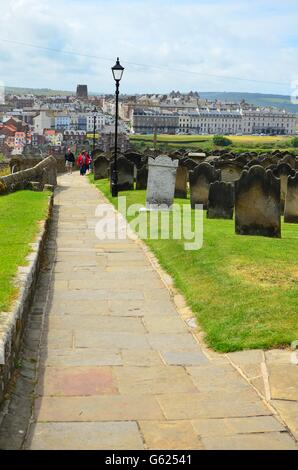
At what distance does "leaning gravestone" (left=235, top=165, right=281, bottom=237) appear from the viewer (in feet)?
42.2

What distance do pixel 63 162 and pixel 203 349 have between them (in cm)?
3624

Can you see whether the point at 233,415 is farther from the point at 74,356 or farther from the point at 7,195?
the point at 7,195

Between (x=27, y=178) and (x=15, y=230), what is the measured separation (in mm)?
11231

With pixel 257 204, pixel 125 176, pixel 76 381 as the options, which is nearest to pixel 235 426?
pixel 76 381

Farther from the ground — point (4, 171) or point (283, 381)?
point (283, 381)

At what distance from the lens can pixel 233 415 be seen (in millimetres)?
5223

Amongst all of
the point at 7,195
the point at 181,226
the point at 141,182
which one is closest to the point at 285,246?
the point at 181,226

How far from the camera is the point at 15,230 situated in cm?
1183

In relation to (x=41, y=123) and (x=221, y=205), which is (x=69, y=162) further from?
(x=41, y=123)

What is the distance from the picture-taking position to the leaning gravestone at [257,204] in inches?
506

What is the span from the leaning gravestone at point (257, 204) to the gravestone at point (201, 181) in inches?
182

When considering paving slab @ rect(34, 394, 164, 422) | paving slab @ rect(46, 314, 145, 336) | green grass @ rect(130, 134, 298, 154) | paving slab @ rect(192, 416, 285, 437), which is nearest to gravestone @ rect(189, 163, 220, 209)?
paving slab @ rect(46, 314, 145, 336)

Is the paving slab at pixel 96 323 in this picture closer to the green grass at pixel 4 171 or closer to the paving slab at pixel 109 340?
the paving slab at pixel 109 340

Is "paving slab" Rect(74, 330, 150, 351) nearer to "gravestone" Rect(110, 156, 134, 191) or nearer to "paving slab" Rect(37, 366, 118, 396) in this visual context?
"paving slab" Rect(37, 366, 118, 396)
